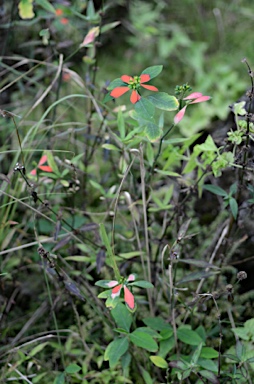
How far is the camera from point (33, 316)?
1.41m

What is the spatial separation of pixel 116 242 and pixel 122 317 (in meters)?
0.49

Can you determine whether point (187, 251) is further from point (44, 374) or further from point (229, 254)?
point (44, 374)

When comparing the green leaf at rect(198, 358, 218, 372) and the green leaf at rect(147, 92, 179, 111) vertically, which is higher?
the green leaf at rect(147, 92, 179, 111)

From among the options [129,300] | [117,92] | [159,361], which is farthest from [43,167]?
[159,361]

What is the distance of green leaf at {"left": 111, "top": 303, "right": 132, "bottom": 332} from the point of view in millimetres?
1124

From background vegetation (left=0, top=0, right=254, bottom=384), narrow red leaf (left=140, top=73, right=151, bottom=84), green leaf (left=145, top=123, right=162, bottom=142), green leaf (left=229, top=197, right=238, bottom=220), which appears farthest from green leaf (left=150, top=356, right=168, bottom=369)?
narrow red leaf (left=140, top=73, right=151, bottom=84)

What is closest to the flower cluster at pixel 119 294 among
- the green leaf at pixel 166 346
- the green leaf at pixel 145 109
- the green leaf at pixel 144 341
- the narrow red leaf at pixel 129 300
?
the narrow red leaf at pixel 129 300

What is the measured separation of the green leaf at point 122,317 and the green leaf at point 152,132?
0.43 m

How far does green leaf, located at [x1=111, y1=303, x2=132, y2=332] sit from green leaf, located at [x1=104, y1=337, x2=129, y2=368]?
35mm

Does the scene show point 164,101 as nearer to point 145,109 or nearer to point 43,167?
point 145,109

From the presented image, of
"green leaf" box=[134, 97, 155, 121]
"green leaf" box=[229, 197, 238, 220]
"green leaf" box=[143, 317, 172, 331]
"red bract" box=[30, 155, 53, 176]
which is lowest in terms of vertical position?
"green leaf" box=[143, 317, 172, 331]

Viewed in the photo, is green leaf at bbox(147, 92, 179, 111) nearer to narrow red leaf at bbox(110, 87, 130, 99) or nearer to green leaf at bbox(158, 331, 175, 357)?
narrow red leaf at bbox(110, 87, 130, 99)

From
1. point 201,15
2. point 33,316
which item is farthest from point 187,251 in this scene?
point 201,15

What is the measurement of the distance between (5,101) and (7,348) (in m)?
1.10
